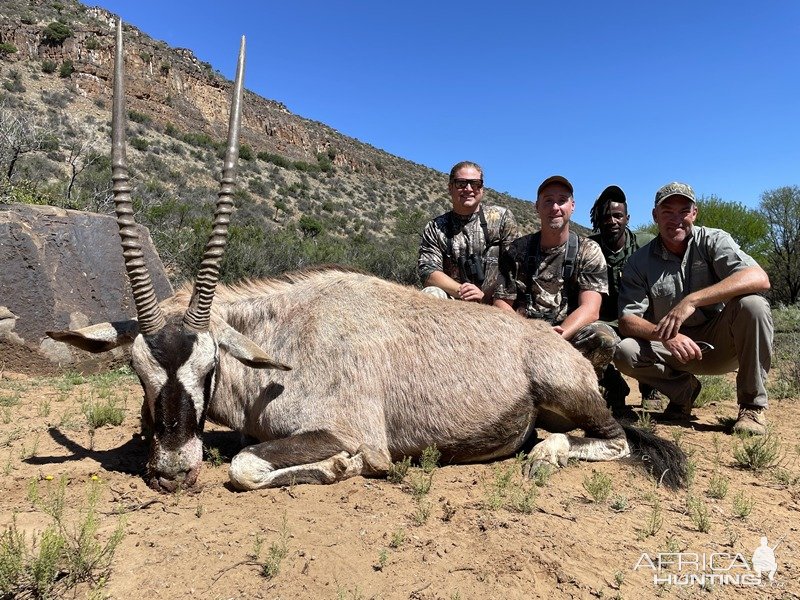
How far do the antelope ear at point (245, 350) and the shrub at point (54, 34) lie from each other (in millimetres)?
47662

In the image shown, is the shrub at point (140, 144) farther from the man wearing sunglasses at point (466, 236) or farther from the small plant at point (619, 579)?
the small plant at point (619, 579)

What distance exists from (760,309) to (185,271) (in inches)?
419

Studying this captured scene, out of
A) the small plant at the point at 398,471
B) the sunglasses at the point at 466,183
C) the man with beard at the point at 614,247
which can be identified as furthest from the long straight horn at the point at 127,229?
the man with beard at the point at 614,247

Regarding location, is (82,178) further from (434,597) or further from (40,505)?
(434,597)

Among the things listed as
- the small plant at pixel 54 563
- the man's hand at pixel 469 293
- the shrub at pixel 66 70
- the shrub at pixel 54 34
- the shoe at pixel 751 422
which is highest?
the shrub at pixel 54 34

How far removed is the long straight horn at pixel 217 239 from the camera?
376cm

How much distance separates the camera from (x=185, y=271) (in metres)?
11.9

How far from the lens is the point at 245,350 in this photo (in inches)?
151

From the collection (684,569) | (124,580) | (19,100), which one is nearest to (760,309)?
(684,569)

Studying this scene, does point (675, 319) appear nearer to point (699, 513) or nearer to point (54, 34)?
point (699, 513)

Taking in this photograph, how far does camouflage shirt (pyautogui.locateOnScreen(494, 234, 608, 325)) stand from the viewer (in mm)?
5742

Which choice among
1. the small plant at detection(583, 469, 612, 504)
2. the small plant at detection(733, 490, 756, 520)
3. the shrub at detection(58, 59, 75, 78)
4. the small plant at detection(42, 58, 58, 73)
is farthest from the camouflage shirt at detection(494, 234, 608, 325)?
the small plant at detection(42, 58, 58, 73)

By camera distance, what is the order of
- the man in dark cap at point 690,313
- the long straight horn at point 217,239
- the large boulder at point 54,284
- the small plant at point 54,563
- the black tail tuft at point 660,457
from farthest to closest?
the large boulder at point 54,284 < the man in dark cap at point 690,313 < the black tail tuft at point 660,457 < the long straight horn at point 217,239 < the small plant at point 54,563

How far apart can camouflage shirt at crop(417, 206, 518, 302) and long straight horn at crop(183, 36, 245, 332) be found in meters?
3.26
